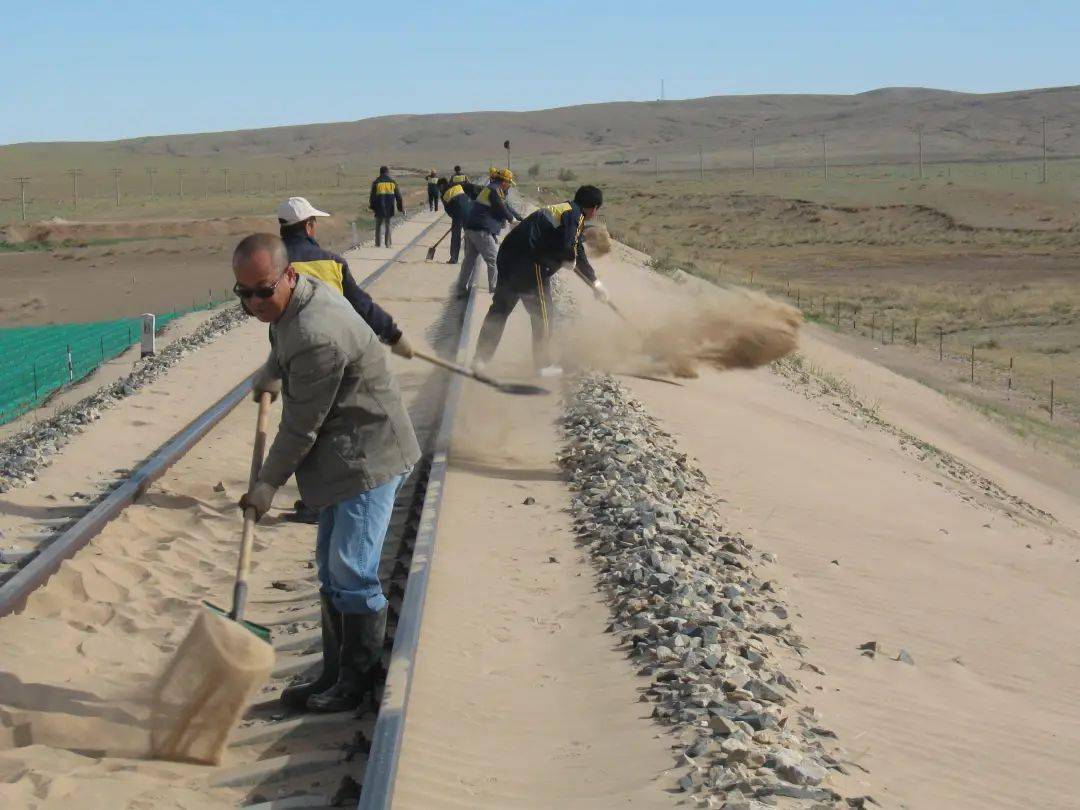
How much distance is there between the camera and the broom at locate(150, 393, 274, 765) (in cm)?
527

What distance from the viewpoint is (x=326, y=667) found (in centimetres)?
591

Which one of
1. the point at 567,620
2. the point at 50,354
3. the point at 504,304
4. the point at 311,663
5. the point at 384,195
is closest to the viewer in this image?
the point at 311,663

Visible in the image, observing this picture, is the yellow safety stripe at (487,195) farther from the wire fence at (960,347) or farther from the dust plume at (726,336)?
the wire fence at (960,347)

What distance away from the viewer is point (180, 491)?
962 cm

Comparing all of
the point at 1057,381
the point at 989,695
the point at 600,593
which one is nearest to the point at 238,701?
the point at 600,593

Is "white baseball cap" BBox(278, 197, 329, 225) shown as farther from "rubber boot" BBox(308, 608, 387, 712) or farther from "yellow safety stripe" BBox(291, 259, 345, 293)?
"rubber boot" BBox(308, 608, 387, 712)

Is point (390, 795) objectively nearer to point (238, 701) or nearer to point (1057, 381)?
point (238, 701)

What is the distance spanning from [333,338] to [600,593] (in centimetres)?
291

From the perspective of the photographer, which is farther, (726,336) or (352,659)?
(726,336)

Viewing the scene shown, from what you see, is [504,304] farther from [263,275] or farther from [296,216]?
[263,275]

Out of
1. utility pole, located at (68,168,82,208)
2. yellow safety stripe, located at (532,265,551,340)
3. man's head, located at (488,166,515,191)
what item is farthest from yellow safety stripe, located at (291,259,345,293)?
utility pole, located at (68,168,82,208)

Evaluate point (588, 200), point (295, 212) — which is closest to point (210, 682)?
point (295, 212)

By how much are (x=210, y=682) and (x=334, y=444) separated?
3.26 feet

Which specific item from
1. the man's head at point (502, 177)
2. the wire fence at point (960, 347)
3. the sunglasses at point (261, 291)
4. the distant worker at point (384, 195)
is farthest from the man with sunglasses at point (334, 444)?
the distant worker at point (384, 195)
